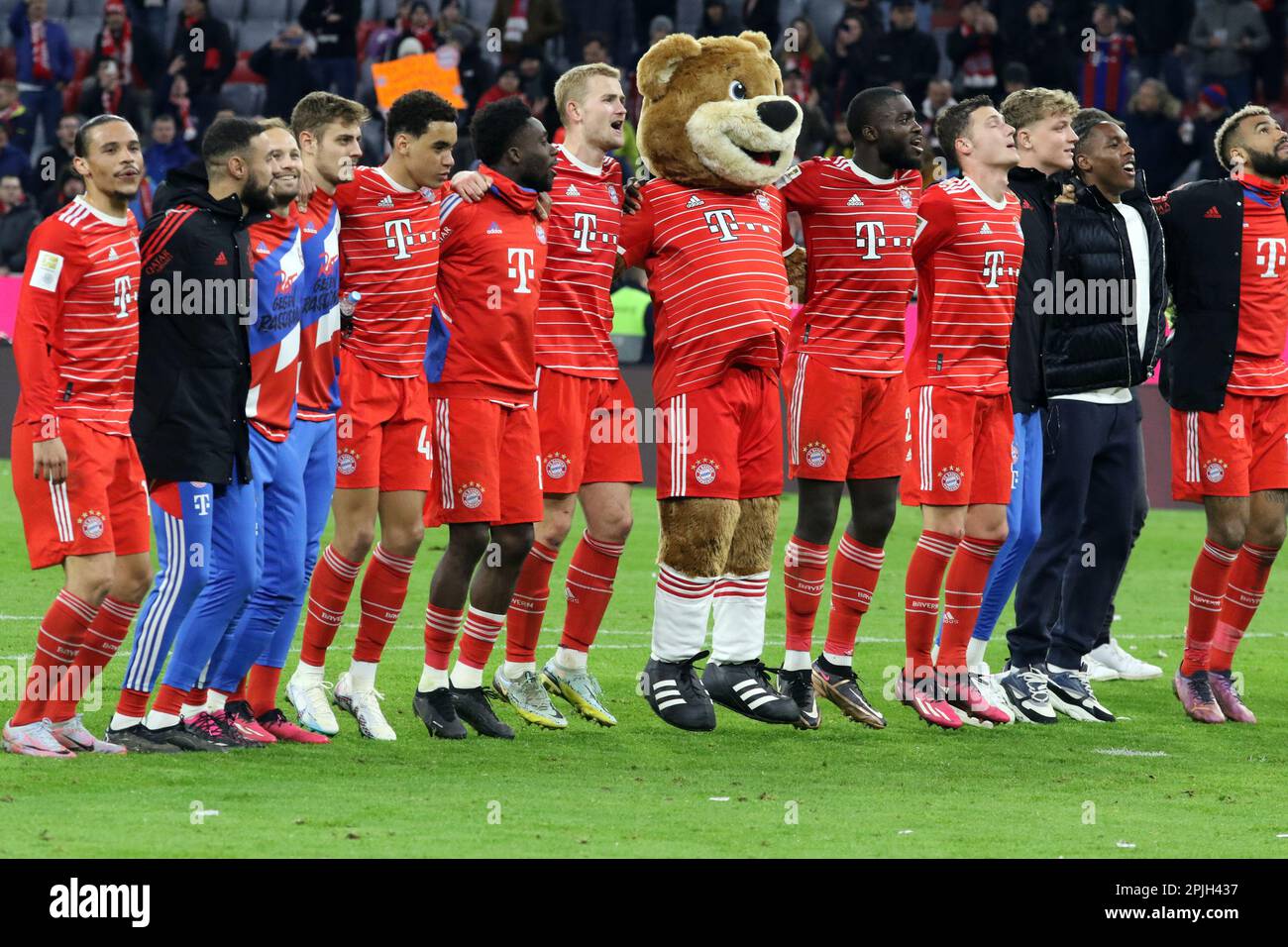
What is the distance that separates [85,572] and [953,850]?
2.82 metres

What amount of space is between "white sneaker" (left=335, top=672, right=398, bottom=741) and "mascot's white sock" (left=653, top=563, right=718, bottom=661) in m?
0.99

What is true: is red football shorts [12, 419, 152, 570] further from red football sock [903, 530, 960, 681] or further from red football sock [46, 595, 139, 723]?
red football sock [903, 530, 960, 681]

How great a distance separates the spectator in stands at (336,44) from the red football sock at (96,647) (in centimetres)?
1322

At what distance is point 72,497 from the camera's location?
260 inches

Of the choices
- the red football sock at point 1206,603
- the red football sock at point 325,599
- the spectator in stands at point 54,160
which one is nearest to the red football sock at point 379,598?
the red football sock at point 325,599

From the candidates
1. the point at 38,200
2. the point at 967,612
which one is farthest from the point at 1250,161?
the point at 38,200

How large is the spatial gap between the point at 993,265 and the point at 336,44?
1274cm

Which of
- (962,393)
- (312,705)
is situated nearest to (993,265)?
(962,393)

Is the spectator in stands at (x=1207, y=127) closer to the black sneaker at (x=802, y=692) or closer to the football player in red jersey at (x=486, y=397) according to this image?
the black sneaker at (x=802, y=692)

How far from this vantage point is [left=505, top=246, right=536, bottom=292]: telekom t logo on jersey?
295 inches

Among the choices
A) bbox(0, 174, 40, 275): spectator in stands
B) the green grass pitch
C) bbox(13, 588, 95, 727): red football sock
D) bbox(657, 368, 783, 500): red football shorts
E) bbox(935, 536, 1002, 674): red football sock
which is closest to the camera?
the green grass pitch

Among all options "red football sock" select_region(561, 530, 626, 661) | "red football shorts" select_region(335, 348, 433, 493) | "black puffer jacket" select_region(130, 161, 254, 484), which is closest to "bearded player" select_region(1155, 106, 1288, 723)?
"red football sock" select_region(561, 530, 626, 661)

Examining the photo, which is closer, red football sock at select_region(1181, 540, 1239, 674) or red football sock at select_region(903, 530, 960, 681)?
red football sock at select_region(903, 530, 960, 681)

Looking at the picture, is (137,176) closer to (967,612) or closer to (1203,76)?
(967,612)
